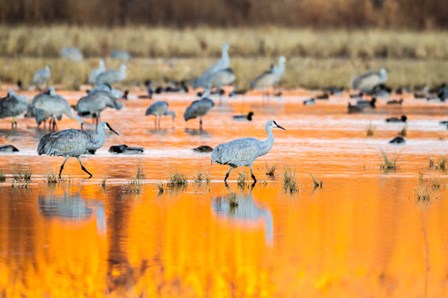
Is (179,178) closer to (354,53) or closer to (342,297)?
(342,297)

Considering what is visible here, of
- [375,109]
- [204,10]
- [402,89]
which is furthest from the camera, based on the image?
[204,10]

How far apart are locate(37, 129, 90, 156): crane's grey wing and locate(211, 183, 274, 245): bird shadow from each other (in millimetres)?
2390

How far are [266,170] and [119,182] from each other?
2363mm

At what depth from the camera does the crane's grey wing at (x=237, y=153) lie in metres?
15.0

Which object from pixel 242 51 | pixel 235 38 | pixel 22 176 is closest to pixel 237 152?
pixel 22 176

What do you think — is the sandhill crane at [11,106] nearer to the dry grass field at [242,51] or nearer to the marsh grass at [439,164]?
the marsh grass at [439,164]

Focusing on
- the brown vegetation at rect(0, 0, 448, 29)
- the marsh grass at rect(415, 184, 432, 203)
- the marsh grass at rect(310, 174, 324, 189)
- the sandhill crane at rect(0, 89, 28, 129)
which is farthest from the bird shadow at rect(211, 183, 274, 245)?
the brown vegetation at rect(0, 0, 448, 29)

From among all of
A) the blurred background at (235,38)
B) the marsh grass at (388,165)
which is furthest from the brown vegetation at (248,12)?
the marsh grass at (388,165)

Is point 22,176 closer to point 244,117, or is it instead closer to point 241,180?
point 241,180

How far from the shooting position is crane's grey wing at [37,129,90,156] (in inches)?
619

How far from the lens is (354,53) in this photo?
160 feet

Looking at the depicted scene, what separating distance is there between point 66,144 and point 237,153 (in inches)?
92.0

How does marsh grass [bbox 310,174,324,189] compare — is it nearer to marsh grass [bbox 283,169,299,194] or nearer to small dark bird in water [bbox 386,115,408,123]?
marsh grass [bbox 283,169,299,194]

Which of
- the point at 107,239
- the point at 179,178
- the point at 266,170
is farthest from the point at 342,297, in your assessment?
the point at 266,170
